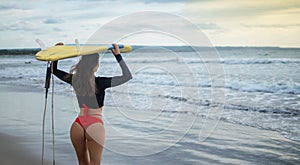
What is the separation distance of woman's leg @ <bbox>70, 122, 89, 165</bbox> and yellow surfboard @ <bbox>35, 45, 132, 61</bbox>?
24.7 inches

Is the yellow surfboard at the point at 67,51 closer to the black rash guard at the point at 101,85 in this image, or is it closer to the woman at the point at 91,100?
the woman at the point at 91,100

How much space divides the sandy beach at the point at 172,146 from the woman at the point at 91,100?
1738 millimetres

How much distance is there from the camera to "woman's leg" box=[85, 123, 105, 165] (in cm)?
379

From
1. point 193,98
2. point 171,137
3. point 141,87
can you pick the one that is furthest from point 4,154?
point 141,87

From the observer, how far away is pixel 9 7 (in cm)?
2808

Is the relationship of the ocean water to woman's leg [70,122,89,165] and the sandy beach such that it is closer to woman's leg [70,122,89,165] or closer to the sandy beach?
the sandy beach

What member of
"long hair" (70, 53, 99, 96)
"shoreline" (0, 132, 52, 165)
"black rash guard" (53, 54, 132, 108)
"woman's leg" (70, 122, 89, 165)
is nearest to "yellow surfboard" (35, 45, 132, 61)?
"long hair" (70, 53, 99, 96)

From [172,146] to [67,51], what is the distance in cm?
306

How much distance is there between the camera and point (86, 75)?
3.80 meters

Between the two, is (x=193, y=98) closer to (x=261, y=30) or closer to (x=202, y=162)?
(x=202, y=162)

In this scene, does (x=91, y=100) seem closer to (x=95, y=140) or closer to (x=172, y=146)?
(x=95, y=140)

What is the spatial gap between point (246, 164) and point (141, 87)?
8772mm

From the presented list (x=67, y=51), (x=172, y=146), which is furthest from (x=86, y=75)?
(x=172, y=146)

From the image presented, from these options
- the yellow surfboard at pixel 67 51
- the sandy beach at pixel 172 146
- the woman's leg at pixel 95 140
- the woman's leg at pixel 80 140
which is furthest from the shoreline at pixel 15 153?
the yellow surfboard at pixel 67 51
